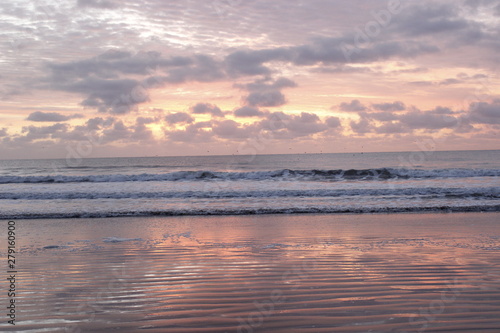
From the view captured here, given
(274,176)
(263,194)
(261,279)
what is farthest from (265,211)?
(274,176)

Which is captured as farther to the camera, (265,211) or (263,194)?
(263,194)

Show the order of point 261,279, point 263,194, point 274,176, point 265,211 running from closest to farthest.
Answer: point 261,279 → point 265,211 → point 263,194 → point 274,176

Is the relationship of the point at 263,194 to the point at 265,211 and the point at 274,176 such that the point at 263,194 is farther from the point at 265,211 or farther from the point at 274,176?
the point at 274,176

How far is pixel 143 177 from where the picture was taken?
35281mm

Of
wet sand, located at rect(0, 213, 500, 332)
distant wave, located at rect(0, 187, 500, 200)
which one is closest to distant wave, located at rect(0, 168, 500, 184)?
distant wave, located at rect(0, 187, 500, 200)

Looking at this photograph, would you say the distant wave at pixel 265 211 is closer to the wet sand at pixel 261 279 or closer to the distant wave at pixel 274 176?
the wet sand at pixel 261 279

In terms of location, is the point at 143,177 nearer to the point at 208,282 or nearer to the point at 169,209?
the point at 169,209

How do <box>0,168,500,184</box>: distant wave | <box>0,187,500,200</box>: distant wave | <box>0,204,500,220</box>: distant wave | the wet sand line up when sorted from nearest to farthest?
the wet sand, <box>0,204,500,220</box>: distant wave, <box>0,187,500,200</box>: distant wave, <box>0,168,500,184</box>: distant wave

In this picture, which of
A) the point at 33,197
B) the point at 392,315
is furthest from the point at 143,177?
the point at 392,315

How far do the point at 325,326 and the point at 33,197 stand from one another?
20.9m

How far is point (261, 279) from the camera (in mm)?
6543

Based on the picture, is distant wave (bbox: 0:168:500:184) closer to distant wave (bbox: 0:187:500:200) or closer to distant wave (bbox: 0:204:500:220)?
distant wave (bbox: 0:187:500:200)

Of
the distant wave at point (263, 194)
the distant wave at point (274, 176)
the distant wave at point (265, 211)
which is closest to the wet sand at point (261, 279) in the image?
the distant wave at point (265, 211)

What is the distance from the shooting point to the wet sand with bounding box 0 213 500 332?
15.6ft
